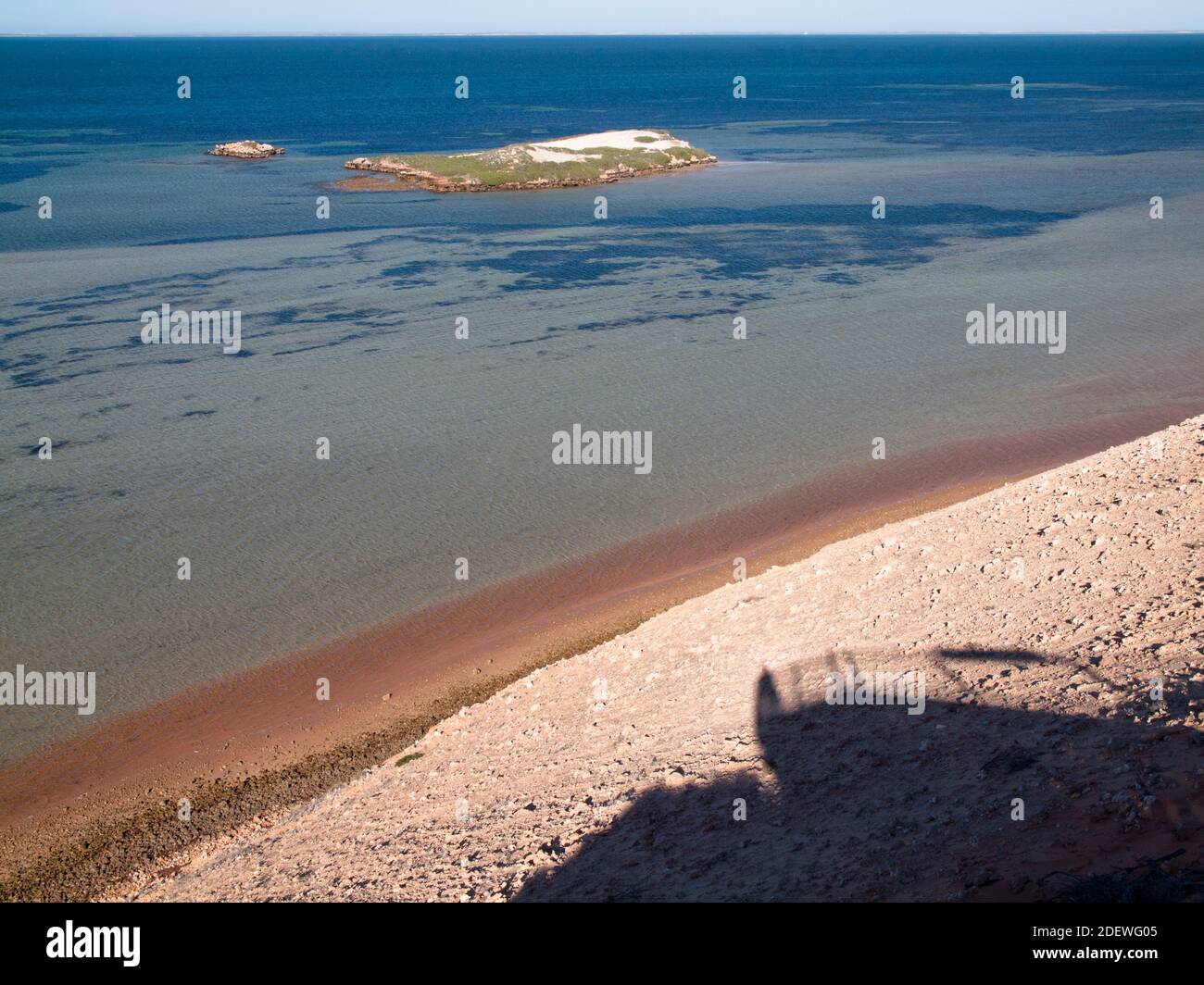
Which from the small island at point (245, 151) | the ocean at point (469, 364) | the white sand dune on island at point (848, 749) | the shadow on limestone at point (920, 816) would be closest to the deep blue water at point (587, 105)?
the small island at point (245, 151)

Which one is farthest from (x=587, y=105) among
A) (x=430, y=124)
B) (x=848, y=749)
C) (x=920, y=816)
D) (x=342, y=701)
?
(x=920, y=816)

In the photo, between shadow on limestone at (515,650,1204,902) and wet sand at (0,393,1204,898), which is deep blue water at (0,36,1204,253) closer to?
wet sand at (0,393,1204,898)

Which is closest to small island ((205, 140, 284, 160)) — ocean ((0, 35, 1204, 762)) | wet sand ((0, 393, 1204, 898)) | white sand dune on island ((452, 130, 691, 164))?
ocean ((0, 35, 1204, 762))

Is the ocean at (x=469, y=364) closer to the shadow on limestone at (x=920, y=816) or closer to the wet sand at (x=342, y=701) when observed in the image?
the wet sand at (x=342, y=701)
